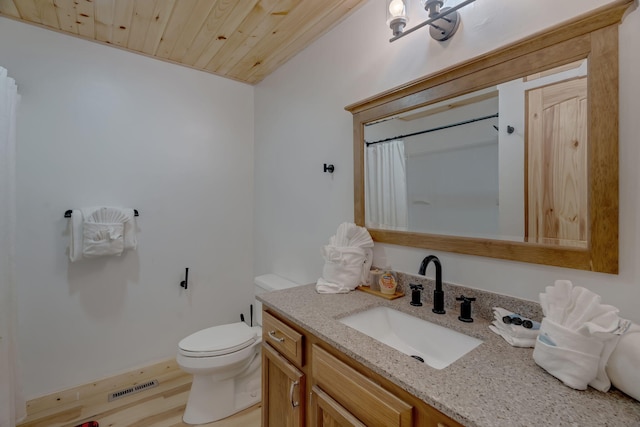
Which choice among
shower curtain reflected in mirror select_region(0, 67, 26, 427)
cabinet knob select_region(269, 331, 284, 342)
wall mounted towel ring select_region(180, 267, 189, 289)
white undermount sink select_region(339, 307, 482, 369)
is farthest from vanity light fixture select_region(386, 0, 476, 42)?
wall mounted towel ring select_region(180, 267, 189, 289)

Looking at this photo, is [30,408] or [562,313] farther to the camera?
[30,408]

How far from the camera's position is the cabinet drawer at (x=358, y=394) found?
2.53ft

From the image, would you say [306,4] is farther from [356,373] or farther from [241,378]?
[241,378]

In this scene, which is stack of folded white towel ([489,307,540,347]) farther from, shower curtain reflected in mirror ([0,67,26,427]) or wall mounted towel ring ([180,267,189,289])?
shower curtain reflected in mirror ([0,67,26,427])

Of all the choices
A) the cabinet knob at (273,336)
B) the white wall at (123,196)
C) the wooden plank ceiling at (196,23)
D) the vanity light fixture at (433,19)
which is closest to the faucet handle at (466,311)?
the cabinet knob at (273,336)

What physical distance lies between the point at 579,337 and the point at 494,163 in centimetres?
65

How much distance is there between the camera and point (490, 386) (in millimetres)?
708

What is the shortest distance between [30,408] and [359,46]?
2.89m

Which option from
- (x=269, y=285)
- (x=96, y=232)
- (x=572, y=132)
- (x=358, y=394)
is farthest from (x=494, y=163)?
(x=96, y=232)

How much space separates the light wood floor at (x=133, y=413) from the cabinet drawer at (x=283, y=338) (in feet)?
2.67

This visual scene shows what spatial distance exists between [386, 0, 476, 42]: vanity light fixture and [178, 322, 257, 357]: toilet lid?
1792 millimetres

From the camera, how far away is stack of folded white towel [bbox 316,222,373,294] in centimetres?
147

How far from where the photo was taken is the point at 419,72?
1.35 metres

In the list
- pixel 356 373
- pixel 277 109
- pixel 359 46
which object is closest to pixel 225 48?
pixel 277 109
